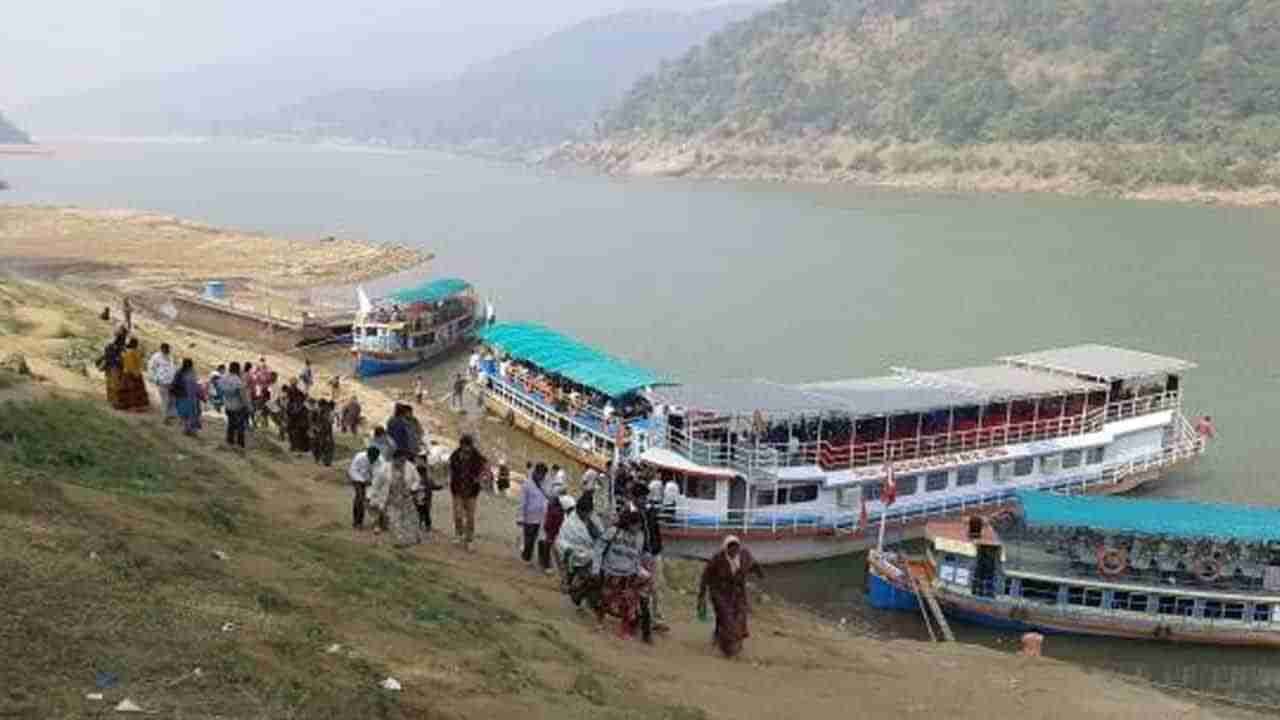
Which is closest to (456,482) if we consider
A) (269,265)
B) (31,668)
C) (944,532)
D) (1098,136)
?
(31,668)

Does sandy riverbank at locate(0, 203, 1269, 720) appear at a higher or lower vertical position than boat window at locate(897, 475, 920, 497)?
higher

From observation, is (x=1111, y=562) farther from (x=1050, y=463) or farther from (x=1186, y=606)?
(x=1050, y=463)

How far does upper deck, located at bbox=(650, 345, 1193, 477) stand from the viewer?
28828 mm

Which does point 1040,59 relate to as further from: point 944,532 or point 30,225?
point 944,532

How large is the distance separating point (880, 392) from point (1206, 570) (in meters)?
8.42

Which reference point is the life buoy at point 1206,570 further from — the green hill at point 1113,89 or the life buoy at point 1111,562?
the green hill at point 1113,89

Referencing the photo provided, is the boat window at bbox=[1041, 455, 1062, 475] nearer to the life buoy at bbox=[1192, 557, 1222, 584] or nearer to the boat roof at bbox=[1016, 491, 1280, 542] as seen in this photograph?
the boat roof at bbox=[1016, 491, 1280, 542]

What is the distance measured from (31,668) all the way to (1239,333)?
58.2 m

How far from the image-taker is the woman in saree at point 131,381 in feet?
75.4

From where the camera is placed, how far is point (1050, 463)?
109ft

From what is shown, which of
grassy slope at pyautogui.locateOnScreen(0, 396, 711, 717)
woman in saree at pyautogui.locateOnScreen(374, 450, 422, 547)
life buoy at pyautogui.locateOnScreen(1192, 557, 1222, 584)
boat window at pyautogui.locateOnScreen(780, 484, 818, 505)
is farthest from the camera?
boat window at pyautogui.locateOnScreen(780, 484, 818, 505)

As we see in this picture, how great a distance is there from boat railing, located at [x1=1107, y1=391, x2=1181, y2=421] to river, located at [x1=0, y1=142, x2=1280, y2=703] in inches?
86.4

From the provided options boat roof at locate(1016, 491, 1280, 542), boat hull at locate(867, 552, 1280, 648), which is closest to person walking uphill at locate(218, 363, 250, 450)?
boat hull at locate(867, 552, 1280, 648)

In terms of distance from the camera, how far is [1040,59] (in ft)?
601
